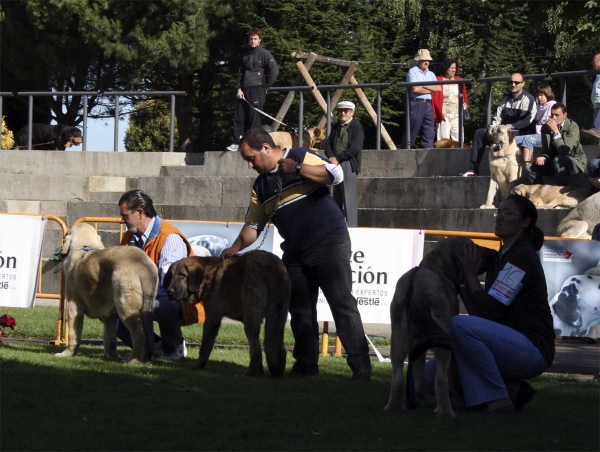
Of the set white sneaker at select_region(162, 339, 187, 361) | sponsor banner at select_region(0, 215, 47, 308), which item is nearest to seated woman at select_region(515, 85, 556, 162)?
sponsor banner at select_region(0, 215, 47, 308)

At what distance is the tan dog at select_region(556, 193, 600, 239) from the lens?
13.2 meters

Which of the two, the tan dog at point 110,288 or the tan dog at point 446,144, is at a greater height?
the tan dog at point 446,144

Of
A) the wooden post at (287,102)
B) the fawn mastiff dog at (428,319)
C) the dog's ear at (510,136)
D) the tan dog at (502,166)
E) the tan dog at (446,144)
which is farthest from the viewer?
the wooden post at (287,102)

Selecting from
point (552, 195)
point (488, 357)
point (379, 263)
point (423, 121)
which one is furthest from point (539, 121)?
point (488, 357)

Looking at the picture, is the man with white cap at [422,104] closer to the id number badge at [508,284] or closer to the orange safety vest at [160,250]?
the orange safety vest at [160,250]

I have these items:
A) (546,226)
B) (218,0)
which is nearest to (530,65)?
(218,0)

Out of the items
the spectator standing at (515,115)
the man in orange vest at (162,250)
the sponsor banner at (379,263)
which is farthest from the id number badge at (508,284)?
the spectator standing at (515,115)

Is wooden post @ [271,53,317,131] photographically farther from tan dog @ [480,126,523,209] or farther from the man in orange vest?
the man in orange vest

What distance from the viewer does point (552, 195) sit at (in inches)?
585

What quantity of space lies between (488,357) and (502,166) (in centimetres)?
926

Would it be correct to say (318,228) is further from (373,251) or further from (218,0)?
(218,0)

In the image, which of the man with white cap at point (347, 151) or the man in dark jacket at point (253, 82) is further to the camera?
the man in dark jacket at point (253, 82)

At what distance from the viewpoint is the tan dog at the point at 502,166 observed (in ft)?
50.8

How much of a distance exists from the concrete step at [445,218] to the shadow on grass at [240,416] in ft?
20.8
